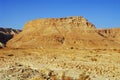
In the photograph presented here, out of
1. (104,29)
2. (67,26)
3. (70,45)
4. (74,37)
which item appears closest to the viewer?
(70,45)

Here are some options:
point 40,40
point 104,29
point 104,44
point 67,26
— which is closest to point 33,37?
point 40,40

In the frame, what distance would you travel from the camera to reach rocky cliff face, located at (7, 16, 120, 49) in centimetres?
8847

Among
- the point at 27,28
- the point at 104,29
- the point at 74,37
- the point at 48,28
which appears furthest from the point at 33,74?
the point at 104,29

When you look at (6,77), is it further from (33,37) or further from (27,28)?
(27,28)

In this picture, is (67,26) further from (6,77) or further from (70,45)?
(6,77)

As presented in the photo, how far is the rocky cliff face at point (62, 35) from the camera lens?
8847 centimetres

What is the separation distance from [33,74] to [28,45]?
7267 centimetres

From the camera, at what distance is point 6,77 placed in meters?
16.8

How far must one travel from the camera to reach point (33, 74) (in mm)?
17672

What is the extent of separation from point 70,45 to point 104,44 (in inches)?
380

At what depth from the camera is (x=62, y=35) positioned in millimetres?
96062

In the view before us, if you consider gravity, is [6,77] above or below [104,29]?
below

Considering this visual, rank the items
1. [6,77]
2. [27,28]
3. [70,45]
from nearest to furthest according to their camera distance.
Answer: [6,77]
[70,45]
[27,28]

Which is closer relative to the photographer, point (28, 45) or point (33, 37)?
point (28, 45)
